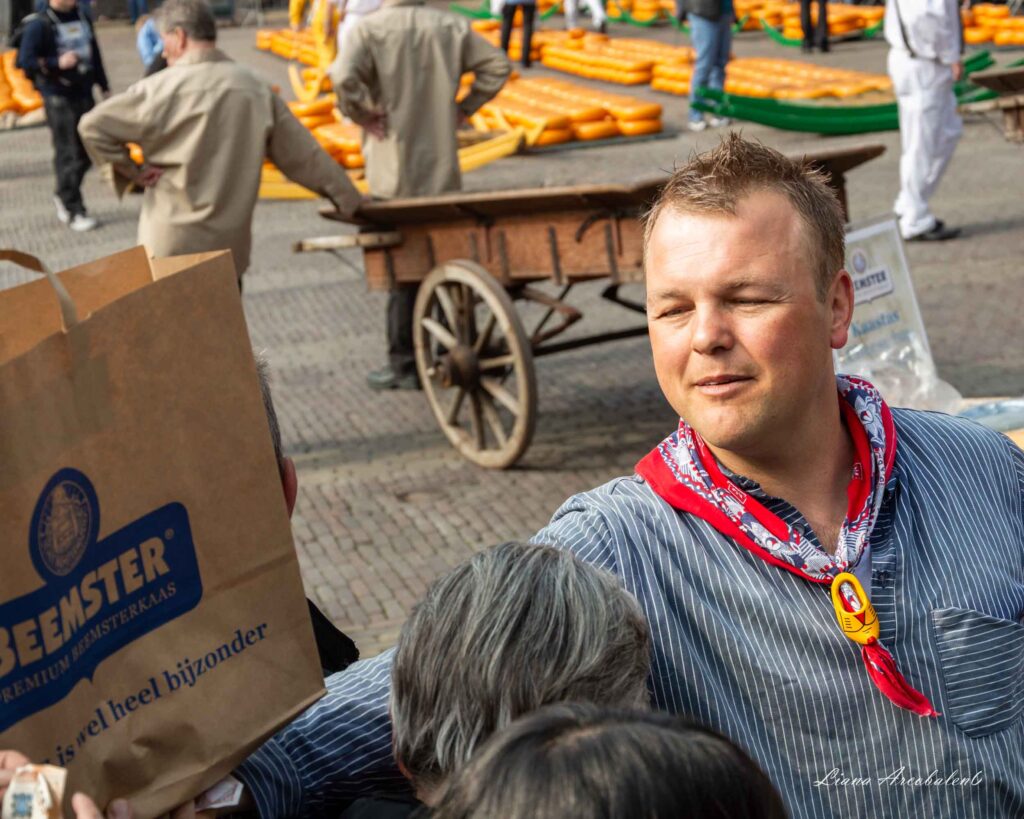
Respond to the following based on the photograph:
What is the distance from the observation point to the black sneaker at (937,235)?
10148 millimetres

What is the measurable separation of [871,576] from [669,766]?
765 millimetres

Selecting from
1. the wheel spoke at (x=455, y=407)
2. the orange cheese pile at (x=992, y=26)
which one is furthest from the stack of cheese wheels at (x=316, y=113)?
the wheel spoke at (x=455, y=407)

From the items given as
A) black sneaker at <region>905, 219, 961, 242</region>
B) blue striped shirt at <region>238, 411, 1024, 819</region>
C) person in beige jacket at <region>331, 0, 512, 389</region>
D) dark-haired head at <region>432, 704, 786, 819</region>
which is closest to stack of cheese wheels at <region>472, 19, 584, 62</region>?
black sneaker at <region>905, 219, 961, 242</region>

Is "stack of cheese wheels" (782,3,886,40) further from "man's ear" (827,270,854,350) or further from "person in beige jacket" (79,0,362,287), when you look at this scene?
"man's ear" (827,270,854,350)

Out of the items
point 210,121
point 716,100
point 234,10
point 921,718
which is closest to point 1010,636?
point 921,718

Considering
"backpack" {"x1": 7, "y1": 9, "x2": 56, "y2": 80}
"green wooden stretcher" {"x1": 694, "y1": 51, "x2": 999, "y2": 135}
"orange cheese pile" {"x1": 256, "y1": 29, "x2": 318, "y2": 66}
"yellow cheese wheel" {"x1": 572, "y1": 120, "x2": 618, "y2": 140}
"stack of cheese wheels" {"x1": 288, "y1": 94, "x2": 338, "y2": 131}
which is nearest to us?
"backpack" {"x1": 7, "y1": 9, "x2": 56, "y2": 80}

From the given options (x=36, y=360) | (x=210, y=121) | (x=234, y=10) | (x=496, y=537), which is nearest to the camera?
(x=36, y=360)

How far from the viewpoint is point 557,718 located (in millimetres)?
1233

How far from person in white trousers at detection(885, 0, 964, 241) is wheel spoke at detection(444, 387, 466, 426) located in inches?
172

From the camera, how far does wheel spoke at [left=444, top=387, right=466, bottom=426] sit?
6.68 metres

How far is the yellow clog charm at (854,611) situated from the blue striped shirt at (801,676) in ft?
0.05

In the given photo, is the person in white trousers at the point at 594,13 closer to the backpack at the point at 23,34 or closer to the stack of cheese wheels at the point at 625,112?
A: the stack of cheese wheels at the point at 625,112

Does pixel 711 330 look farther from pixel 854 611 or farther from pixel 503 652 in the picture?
pixel 503 652

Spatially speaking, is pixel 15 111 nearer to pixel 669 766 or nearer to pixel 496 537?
pixel 496 537
